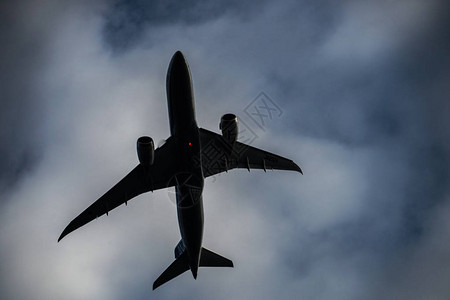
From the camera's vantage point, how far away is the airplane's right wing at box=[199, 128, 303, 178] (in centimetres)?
3306

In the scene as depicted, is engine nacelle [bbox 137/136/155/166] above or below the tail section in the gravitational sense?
above

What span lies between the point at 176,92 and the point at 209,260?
16.7 metres

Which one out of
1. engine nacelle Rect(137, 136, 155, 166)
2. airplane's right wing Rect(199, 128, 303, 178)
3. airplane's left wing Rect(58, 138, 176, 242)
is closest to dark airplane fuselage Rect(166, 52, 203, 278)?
airplane's left wing Rect(58, 138, 176, 242)

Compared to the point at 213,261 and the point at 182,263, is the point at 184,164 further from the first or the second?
the point at 213,261

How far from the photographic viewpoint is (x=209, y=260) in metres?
37.3

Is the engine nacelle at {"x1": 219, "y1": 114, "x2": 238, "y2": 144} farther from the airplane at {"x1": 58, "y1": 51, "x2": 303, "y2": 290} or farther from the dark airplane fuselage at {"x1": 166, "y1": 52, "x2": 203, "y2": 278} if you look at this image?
the dark airplane fuselage at {"x1": 166, "y1": 52, "x2": 203, "y2": 278}

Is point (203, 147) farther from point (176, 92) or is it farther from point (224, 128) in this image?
point (176, 92)

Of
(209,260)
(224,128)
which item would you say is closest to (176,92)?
(224,128)

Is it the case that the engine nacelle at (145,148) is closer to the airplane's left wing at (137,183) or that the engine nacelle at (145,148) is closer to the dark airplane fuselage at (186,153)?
the dark airplane fuselage at (186,153)

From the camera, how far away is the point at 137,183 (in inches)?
1252

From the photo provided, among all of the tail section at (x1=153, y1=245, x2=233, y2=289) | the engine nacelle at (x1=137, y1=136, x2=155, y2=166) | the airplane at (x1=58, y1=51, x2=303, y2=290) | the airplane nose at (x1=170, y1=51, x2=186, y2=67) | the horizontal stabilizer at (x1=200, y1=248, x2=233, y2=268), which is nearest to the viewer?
the engine nacelle at (x1=137, y1=136, x2=155, y2=166)

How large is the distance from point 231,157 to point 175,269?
1093 cm

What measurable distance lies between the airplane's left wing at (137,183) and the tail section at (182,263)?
6.69m

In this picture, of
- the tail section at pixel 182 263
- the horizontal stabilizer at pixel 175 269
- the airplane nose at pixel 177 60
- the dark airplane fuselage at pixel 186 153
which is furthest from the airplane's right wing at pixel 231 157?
the horizontal stabilizer at pixel 175 269
